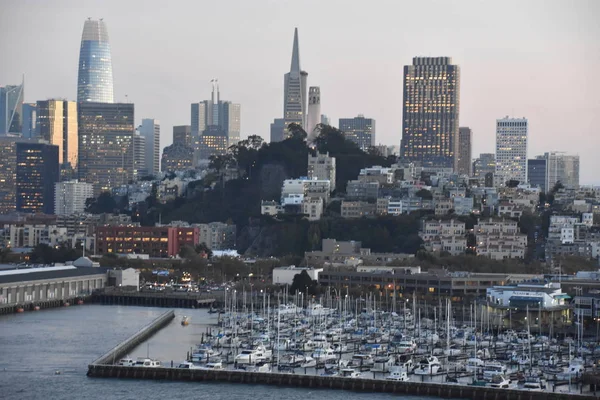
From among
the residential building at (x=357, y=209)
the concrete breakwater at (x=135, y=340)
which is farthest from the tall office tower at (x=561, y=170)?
the concrete breakwater at (x=135, y=340)

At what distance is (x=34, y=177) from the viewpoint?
132 meters

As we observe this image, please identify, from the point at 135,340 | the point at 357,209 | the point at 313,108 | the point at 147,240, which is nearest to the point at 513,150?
the point at 313,108

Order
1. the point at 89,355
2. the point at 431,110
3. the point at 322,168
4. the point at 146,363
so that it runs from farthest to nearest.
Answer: the point at 431,110 → the point at 322,168 → the point at 89,355 → the point at 146,363

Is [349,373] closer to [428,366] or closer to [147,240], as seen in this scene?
[428,366]

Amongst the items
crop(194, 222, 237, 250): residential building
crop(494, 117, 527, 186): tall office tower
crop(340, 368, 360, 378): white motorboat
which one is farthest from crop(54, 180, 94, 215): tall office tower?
crop(340, 368, 360, 378): white motorboat

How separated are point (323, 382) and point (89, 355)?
8.39m

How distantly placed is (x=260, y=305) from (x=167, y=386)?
20.2 metres

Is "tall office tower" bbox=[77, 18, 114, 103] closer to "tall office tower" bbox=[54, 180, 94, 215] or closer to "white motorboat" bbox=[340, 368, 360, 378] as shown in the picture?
"tall office tower" bbox=[54, 180, 94, 215]

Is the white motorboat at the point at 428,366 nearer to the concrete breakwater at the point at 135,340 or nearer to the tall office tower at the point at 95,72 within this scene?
the concrete breakwater at the point at 135,340

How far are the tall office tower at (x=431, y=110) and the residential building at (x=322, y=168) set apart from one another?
1206 inches

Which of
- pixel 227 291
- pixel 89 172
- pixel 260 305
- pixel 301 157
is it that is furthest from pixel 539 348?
pixel 89 172

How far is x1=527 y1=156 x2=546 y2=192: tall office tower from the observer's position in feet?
386

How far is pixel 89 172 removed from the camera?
140 meters

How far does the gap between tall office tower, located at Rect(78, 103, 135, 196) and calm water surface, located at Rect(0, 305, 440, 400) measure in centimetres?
8432
